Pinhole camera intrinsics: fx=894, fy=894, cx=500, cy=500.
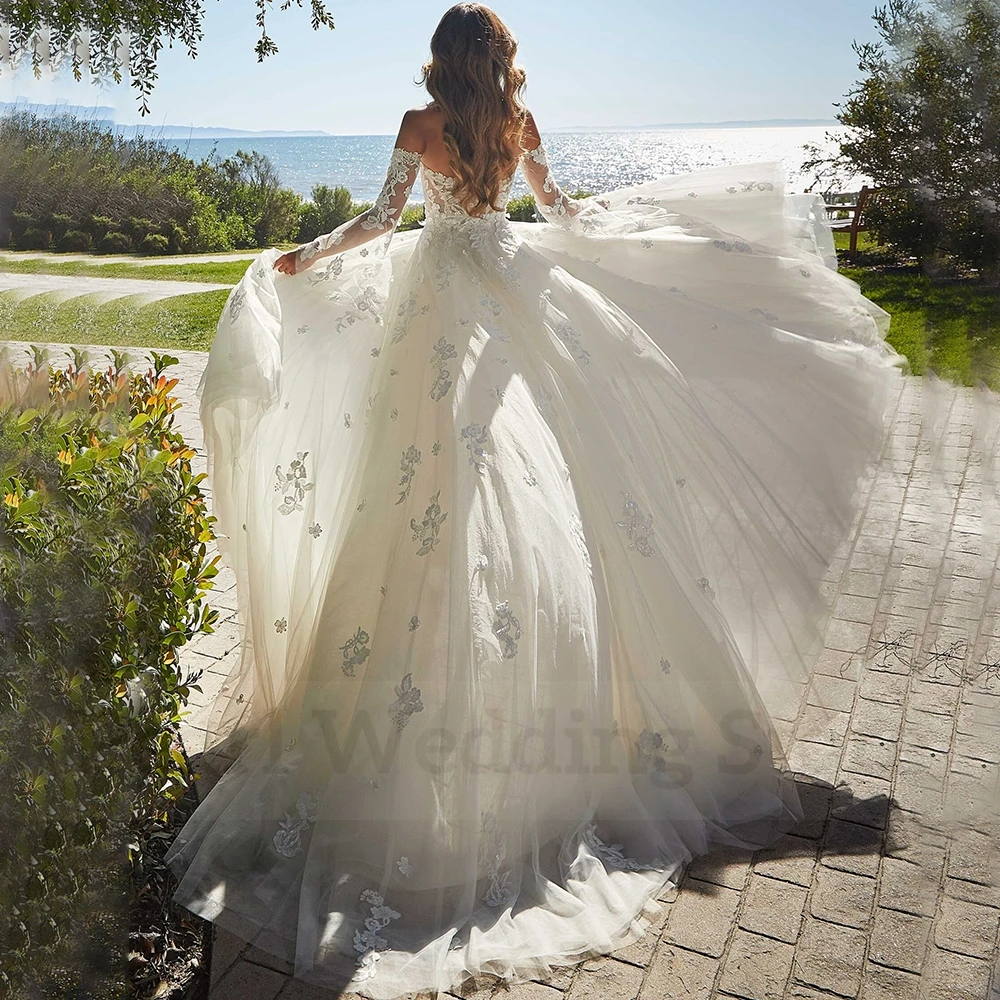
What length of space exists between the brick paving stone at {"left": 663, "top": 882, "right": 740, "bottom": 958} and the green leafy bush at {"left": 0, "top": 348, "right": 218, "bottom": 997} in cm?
117

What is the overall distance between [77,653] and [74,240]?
68 cm

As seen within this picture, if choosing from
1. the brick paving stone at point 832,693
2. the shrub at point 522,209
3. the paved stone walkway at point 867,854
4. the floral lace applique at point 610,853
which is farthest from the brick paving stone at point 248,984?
the shrub at point 522,209

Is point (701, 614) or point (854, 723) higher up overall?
point (701, 614)

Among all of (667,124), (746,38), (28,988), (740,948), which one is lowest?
(740,948)

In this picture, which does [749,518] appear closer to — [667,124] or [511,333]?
[511,333]

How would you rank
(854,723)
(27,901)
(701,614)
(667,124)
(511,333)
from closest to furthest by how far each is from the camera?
(27,901)
(701,614)
(511,333)
(854,723)
(667,124)

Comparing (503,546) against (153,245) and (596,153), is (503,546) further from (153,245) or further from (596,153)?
(596,153)

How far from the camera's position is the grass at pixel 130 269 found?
1.25 m

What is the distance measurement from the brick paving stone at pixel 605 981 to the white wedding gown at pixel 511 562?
0.07 metres

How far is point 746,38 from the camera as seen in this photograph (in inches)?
113

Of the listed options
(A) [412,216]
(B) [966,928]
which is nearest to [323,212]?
(A) [412,216]

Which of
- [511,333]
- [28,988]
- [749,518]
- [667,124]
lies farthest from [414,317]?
[28,988]

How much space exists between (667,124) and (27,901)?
2.93 metres

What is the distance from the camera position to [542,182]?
287 centimetres
